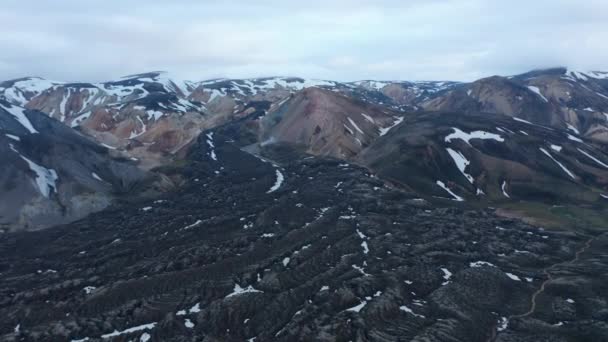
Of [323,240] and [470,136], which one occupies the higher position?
[470,136]

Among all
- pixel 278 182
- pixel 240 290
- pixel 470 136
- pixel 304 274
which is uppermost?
pixel 470 136

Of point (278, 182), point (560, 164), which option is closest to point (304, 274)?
point (278, 182)

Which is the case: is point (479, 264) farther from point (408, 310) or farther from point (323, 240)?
point (323, 240)

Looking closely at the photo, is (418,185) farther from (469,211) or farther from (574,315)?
(574,315)

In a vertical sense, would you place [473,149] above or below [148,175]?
above

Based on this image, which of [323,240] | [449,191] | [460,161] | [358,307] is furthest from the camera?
[460,161]

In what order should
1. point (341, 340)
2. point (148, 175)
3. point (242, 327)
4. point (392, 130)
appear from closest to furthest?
point (341, 340)
point (242, 327)
point (148, 175)
point (392, 130)

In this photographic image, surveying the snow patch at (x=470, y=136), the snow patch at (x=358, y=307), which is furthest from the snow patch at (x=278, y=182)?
the snow patch at (x=358, y=307)

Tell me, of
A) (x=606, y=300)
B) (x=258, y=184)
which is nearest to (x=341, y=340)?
(x=606, y=300)
